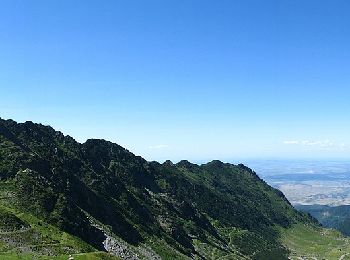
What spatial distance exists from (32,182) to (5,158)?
27869 mm

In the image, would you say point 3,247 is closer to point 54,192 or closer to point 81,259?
point 81,259

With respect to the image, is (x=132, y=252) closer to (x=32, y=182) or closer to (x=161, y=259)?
(x=161, y=259)

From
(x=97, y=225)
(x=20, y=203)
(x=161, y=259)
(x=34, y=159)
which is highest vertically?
(x=34, y=159)

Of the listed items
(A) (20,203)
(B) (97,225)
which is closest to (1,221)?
(A) (20,203)

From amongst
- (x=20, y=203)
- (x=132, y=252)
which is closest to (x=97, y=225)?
(x=132, y=252)

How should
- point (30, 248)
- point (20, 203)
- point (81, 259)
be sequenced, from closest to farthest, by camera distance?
point (81, 259)
point (30, 248)
point (20, 203)

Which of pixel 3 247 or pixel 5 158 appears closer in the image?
pixel 3 247

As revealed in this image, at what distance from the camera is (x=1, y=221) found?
422 feet

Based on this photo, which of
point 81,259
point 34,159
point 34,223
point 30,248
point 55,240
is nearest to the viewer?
point 81,259

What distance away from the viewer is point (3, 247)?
113 meters

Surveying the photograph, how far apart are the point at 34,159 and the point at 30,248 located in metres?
88.3

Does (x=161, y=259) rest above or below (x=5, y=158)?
below

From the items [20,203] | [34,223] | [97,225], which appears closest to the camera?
[34,223]

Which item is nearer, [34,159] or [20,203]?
[20,203]
